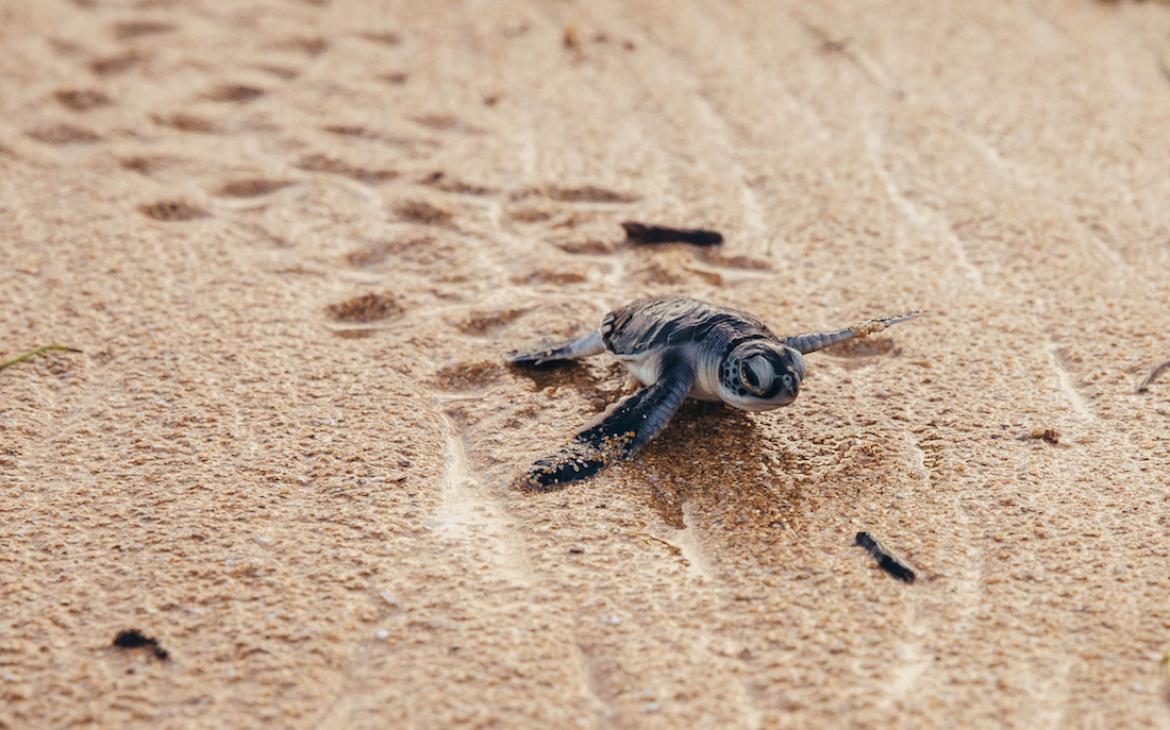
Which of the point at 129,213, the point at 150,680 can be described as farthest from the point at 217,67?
the point at 150,680

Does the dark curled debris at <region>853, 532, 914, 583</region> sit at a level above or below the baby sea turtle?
below

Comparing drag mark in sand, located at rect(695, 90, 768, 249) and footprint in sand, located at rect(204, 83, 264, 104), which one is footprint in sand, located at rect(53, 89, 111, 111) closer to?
footprint in sand, located at rect(204, 83, 264, 104)

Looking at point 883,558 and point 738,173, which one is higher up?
point 738,173

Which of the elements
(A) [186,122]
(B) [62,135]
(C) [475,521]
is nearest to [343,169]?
(A) [186,122]

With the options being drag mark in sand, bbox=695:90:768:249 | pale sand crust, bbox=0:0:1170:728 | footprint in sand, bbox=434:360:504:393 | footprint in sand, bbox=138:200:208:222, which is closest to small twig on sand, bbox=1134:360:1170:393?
pale sand crust, bbox=0:0:1170:728

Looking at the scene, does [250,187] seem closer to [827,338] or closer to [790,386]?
[827,338]

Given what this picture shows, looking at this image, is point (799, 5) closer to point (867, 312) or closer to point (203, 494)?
point (867, 312)

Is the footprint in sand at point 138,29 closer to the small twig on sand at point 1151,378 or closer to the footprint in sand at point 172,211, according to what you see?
the footprint in sand at point 172,211
